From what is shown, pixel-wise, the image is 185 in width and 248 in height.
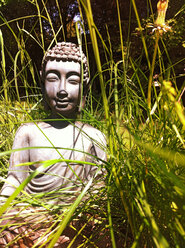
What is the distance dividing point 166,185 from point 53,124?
2.61ft

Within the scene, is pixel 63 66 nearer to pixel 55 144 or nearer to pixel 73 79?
pixel 73 79

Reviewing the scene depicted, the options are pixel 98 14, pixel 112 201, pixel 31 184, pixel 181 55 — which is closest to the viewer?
pixel 112 201

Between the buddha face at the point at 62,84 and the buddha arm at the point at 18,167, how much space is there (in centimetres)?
20

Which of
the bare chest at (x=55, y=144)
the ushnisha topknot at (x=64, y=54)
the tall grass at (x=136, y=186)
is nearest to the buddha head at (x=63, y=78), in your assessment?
the ushnisha topknot at (x=64, y=54)

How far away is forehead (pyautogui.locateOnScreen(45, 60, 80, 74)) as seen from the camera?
3.93 ft

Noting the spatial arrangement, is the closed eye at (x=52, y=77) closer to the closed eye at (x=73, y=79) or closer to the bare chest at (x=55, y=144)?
the closed eye at (x=73, y=79)

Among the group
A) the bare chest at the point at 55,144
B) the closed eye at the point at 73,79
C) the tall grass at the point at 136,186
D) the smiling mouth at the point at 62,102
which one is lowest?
the tall grass at the point at 136,186

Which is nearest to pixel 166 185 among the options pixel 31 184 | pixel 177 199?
pixel 177 199

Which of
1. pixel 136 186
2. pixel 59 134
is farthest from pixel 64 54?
pixel 136 186

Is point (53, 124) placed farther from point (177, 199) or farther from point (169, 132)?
point (177, 199)

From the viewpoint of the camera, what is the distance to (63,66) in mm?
1199

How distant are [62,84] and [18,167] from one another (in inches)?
16.9

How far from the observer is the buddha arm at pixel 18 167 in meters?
1.07

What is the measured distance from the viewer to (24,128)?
120 centimetres
